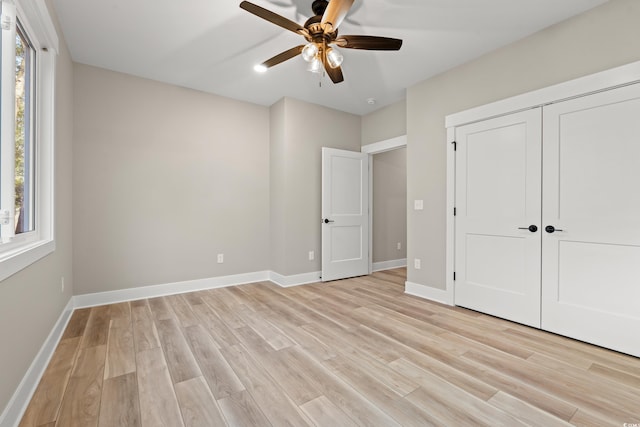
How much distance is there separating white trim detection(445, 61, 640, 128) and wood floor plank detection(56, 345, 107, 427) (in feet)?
12.3

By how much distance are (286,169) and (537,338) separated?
3301mm

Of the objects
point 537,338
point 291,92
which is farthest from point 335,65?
point 537,338

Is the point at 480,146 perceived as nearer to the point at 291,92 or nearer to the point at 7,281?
the point at 291,92

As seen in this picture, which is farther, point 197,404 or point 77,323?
point 77,323

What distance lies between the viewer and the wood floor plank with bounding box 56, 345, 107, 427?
149 cm

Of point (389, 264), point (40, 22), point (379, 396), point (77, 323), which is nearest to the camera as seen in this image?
point (379, 396)

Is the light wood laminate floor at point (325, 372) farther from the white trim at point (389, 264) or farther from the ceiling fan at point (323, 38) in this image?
the ceiling fan at point (323, 38)

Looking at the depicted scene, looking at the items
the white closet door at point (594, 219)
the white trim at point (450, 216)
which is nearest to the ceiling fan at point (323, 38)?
the white trim at point (450, 216)

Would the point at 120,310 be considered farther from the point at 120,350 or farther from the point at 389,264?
the point at 389,264

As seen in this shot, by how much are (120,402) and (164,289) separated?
7.15 ft

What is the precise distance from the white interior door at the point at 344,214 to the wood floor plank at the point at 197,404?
8.72 ft

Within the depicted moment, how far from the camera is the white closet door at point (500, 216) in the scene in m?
2.65

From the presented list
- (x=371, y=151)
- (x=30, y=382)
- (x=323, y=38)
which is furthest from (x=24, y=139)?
(x=371, y=151)

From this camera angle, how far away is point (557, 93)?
2.46m
